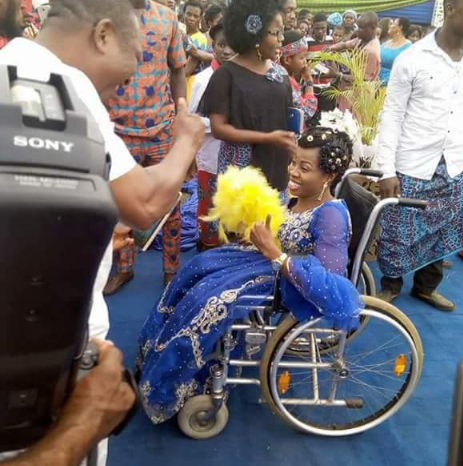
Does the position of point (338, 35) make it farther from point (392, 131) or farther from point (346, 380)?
point (346, 380)

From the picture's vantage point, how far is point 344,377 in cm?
200

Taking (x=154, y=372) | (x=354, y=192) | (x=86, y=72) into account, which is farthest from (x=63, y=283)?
(x=354, y=192)

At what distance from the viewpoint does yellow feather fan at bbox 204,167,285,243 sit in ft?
6.56

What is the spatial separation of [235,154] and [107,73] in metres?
1.68

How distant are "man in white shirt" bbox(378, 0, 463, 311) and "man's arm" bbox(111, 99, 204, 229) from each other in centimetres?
180

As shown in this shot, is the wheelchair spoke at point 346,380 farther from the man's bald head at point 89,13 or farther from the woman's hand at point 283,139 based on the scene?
the man's bald head at point 89,13

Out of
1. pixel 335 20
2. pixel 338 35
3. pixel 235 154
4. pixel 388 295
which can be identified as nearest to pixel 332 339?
pixel 388 295

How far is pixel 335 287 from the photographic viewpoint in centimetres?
173

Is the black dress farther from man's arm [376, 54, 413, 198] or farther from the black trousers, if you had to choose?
the black trousers

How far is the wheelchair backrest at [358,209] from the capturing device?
2.02 m

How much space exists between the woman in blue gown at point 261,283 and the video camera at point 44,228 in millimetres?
1227

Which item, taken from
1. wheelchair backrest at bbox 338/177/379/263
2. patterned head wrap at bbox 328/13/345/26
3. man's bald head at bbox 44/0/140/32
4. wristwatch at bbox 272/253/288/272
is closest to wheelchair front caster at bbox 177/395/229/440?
wristwatch at bbox 272/253/288/272

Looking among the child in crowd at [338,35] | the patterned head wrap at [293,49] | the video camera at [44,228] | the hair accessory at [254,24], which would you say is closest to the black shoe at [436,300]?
the hair accessory at [254,24]

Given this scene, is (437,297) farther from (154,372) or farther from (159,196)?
(159,196)
